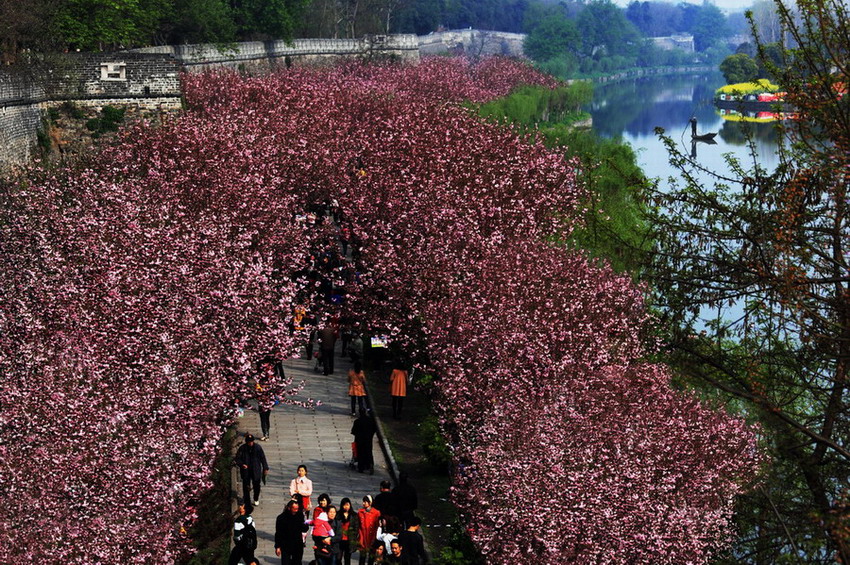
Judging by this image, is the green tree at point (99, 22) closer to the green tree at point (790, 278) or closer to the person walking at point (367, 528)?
the person walking at point (367, 528)

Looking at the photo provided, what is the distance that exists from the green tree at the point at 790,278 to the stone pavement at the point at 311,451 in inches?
373

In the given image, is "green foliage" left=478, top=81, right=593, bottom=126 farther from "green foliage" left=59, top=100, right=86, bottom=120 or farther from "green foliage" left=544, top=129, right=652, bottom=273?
"green foliage" left=59, top=100, right=86, bottom=120

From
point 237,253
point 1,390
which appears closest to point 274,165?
point 237,253

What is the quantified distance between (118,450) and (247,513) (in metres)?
2.46

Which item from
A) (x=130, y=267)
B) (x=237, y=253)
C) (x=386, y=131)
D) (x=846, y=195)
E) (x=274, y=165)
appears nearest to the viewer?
(x=846, y=195)

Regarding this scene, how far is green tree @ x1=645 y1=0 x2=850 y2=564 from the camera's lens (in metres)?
16.9

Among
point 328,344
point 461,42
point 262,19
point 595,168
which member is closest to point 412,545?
point 328,344

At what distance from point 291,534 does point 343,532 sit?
97 centimetres

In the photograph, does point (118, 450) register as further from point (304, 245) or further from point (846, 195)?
point (304, 245)

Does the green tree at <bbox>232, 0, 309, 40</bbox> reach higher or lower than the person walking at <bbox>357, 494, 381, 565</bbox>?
higher

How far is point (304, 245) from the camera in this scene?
38375 millimetres

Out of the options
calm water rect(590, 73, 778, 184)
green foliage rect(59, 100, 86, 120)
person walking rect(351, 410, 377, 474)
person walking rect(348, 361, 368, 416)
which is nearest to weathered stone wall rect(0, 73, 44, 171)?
green foliage rect(59, 100, 86, 120)

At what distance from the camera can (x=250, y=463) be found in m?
27.2

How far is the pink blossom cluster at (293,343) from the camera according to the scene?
74.8 ft
